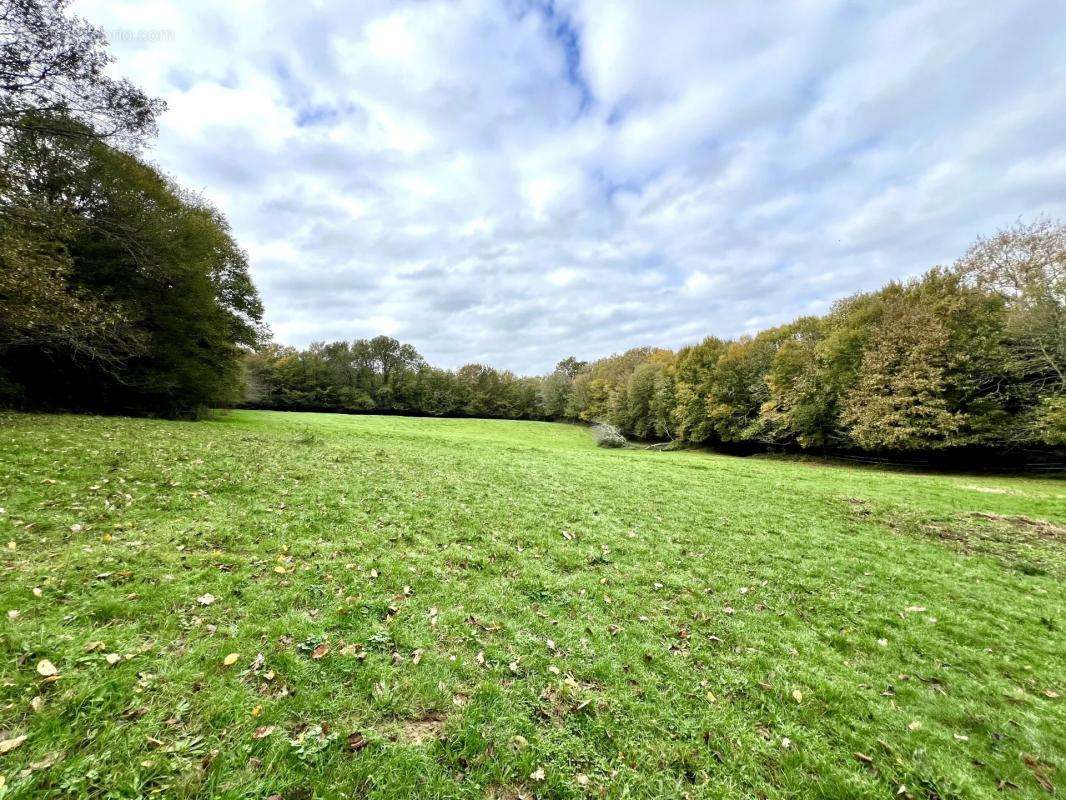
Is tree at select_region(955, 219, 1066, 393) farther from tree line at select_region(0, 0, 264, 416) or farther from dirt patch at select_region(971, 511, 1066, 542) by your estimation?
tree line at select_region(0, 0, 264, 416)

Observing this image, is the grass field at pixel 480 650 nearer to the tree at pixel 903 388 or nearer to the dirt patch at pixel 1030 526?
the dirt patch at pixel 1030 526

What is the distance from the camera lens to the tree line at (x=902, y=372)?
21594 mm

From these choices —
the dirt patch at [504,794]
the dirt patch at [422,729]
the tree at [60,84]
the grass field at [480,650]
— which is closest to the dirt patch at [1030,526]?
the grass field at [480,650]

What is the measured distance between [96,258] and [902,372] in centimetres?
4545

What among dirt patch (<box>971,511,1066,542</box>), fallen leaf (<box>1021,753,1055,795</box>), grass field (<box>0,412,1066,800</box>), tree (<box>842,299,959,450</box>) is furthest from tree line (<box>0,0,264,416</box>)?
tree (<box>842,299,959,450</box>)

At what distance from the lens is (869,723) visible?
4188 millimetres

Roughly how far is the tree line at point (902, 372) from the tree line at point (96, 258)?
26522mm

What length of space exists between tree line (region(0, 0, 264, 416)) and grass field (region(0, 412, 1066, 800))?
23.5ft

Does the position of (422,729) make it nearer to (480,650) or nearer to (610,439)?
(480,650)

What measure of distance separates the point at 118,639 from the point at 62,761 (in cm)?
157

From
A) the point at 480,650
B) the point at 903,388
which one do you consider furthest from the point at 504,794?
the point at 903,388

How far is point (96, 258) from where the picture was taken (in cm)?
1880

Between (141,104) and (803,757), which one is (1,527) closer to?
(803,757)

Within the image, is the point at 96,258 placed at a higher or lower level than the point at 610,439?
higher
